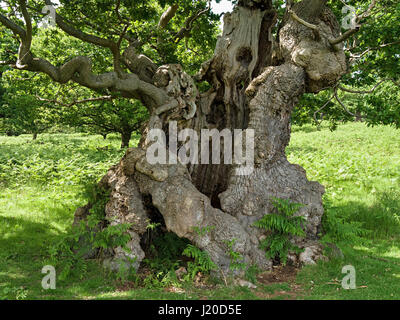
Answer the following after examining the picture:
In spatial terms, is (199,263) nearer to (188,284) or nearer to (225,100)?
(188,284)

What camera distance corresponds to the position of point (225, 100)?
7.39m

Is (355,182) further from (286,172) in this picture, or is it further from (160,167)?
(160,167)

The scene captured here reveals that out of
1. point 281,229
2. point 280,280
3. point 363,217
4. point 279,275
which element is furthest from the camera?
point 363,217

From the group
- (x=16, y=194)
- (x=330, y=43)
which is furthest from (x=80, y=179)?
(x=330, y=43)

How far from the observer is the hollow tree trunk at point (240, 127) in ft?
18.8

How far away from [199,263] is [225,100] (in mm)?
3651

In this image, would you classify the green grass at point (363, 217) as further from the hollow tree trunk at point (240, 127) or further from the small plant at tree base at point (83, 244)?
the small plant at tree base at point (83, 244)

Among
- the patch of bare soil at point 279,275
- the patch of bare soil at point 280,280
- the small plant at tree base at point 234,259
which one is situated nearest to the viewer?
the patch of bare soil at point 280,280

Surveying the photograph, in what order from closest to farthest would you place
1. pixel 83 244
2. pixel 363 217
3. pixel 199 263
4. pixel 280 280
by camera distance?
pixel 199 263
pixel 280 280
pixel 83 244
pixel 363 217

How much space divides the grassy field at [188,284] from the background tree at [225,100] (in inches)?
23.2

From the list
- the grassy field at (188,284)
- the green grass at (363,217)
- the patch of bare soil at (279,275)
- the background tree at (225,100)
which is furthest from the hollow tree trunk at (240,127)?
the green grass at (363,217)

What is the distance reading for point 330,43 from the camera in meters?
6.44

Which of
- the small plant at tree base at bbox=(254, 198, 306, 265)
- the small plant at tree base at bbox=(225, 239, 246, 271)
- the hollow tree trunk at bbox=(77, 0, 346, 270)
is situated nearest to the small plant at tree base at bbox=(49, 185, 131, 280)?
the hollow tree trunk at bbox=(77, 0, 346, 270)

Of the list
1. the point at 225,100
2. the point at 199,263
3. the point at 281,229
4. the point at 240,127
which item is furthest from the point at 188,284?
the point at 225,100
